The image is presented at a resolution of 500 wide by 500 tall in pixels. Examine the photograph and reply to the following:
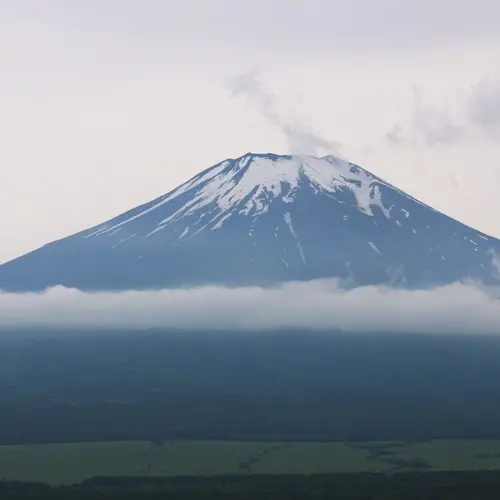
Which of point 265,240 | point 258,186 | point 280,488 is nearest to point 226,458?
point 280,488

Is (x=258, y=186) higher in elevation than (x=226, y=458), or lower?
higher

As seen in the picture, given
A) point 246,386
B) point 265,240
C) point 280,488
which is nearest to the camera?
point 280,488

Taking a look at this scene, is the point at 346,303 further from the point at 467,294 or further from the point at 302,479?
the point at 302,479

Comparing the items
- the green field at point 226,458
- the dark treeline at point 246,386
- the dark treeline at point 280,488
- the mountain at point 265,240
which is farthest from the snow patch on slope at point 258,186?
the dark treeline at point 280,488

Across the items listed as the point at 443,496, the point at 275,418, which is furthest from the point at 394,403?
the point at 443,496

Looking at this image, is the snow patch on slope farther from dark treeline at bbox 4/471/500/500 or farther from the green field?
dark treeline at bbox 4/471/500/500

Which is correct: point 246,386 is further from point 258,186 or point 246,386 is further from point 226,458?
point 258,186
